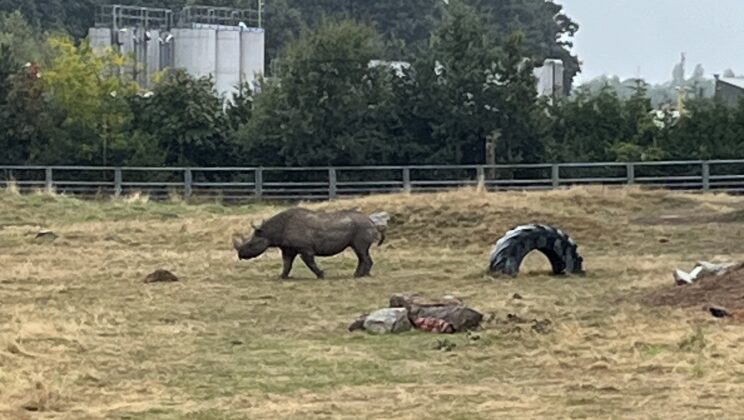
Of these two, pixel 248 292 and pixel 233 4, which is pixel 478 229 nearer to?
pixel 248 292

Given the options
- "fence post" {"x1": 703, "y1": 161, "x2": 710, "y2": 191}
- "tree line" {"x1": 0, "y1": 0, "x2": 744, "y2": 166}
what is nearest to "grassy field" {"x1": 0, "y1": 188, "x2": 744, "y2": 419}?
"fence post" {"x1": 703, "y1": 161, "x2": 710, "y2": 191}

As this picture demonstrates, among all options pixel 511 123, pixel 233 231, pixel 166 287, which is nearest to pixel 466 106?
pixel 511 123

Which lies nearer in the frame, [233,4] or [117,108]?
[117,108]

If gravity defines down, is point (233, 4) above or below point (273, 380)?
above

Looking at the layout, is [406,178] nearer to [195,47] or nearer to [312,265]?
[312,265]

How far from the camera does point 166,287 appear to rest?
16.8 meters

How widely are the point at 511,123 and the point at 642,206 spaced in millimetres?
12988

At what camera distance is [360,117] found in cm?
4041

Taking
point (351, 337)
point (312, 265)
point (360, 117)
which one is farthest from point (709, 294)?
point (360, 117)

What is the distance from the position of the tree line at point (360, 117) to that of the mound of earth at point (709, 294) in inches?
994

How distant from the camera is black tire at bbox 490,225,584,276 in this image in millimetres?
18016

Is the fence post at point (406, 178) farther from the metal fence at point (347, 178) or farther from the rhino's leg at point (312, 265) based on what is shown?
the rhino's leg at point (312, 265)

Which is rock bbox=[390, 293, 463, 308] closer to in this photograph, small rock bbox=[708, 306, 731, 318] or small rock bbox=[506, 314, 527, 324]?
small rock bbox=[506, 314, 527, 324]

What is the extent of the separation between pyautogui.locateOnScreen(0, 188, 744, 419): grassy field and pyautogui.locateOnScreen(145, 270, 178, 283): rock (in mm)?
165
